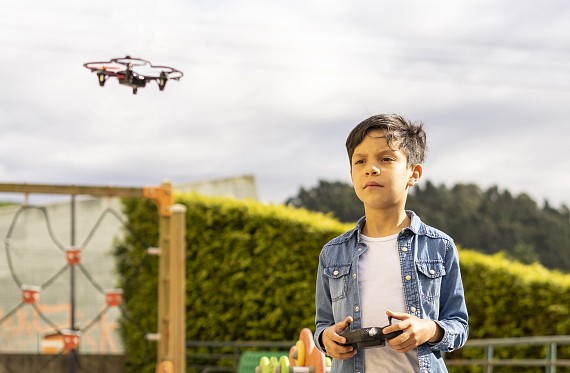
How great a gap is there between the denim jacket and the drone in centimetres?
97

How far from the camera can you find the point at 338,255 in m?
2.23

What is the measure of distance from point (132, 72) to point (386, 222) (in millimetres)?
1118

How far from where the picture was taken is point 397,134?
218cm

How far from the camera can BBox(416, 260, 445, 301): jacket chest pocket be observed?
2.12m

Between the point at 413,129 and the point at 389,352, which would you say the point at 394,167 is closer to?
the point at 413,129

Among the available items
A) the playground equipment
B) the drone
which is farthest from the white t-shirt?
Answer: the drone

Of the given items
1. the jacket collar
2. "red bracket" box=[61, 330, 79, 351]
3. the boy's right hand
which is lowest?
"red bracket" box=[61, 330, 79, 351]

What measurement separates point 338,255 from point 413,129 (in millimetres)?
367

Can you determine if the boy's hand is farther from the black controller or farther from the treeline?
the treeline

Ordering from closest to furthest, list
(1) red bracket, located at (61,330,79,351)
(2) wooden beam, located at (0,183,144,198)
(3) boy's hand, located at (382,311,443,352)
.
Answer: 1. (3) boy's hand, located at (382,311,443,352)
2. (2) wooden beam, located at (0,183,144,198)
3. (1) red bracket, located at (61,330,79,351)

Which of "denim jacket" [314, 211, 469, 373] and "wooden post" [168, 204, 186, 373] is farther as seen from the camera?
"wooden post" [168, 204, 186, 373]

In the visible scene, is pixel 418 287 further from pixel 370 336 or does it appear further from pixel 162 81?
pixel 162 81

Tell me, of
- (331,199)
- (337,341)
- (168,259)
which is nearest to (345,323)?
(337,341)

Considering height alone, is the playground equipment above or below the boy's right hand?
below
